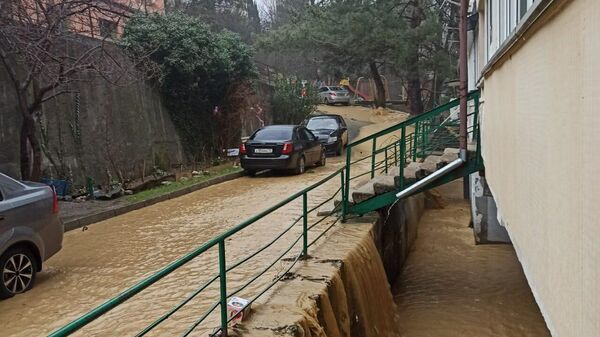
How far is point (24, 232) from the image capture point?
581 cm

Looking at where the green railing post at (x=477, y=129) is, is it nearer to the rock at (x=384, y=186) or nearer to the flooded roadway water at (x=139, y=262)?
the rock at (x=384, y=186)

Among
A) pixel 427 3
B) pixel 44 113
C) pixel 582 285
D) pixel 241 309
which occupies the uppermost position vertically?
pixel 427 3

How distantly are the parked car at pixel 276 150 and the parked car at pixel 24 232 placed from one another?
8.47 m

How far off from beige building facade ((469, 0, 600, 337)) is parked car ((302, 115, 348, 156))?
15697 mm

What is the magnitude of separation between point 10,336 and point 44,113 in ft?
26.5

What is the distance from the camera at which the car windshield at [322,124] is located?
2059 centimetres

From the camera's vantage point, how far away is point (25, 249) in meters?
5.93

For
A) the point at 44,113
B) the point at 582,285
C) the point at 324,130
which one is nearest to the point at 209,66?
the point at 324,130

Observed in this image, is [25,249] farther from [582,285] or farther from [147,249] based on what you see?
[582,285]

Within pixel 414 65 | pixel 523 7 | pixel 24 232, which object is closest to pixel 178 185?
pixel 24 232

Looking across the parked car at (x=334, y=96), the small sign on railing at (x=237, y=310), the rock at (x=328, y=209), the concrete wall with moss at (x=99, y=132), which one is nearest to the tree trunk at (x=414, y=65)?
the parked car at (x=334, y=96)

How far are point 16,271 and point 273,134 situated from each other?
978 cm

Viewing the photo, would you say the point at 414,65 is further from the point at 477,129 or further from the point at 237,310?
the point at 237,310

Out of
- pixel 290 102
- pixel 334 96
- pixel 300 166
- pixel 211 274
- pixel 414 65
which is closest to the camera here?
pixel 211 274
